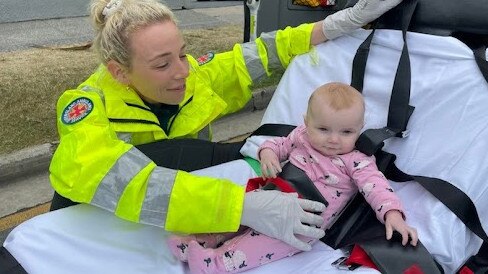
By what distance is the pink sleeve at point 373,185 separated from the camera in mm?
1802

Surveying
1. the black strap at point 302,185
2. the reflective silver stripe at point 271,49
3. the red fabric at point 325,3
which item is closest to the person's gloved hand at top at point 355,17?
the reflective silver stripe at point 271,49

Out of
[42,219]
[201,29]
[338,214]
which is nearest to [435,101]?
[338,214]

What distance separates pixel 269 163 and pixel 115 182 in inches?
23.3

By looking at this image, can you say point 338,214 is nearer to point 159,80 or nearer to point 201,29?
point 159,80

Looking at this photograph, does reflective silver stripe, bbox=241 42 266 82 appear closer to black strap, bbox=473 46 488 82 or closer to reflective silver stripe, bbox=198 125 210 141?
reflective silver stripe, bbox=198 125 210 141

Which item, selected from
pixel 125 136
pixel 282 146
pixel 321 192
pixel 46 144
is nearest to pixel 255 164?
pixel 282 146

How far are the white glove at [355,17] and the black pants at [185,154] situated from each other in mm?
640

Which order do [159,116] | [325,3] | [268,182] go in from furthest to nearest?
1. [325,3]
2. [159,116]
3. [268,182]

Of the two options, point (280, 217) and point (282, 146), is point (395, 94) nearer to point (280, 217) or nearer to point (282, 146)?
point (282, 146)

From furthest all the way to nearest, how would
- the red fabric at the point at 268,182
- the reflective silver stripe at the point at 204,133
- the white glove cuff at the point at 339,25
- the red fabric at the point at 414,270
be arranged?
the reflective silver stripe at the point at 204,133 < the white glove cuff at the point at 339,25 < the red fabric at the point at 268,182 < the red fabric at the point at 414,270

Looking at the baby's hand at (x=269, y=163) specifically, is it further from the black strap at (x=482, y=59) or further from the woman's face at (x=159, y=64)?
A: the black strap at (x=482, y=59)

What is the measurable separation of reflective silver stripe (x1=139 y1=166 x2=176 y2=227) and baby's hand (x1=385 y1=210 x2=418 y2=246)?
67 cm

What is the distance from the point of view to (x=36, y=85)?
461 cm

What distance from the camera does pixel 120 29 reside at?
2004mm
